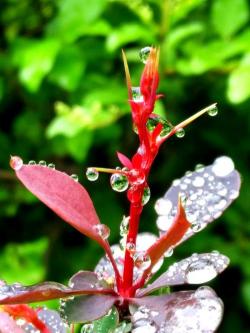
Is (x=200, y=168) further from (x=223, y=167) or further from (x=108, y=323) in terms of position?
(x=108, y=323)

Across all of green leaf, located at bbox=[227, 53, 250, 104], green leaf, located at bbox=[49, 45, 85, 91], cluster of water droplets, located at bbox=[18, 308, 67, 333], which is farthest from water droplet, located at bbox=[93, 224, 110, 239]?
green leaf, located at bbox=[49, 45, 85, 91]

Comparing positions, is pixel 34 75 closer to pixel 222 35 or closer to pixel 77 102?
pixel 77 102

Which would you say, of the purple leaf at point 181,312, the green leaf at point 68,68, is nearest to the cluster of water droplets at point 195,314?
the purple leaf at point 181,312

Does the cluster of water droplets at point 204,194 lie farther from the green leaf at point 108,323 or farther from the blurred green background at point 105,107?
the blurred green background at point 105,107

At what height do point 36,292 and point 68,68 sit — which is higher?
point 68,68

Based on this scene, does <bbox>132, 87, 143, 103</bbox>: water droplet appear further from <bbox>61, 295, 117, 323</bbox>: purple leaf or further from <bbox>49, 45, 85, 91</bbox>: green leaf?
<bbox>49, 45, 85, 91</bbox>: green leaf

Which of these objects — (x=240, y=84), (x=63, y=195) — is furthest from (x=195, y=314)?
(x=240, y=84)
